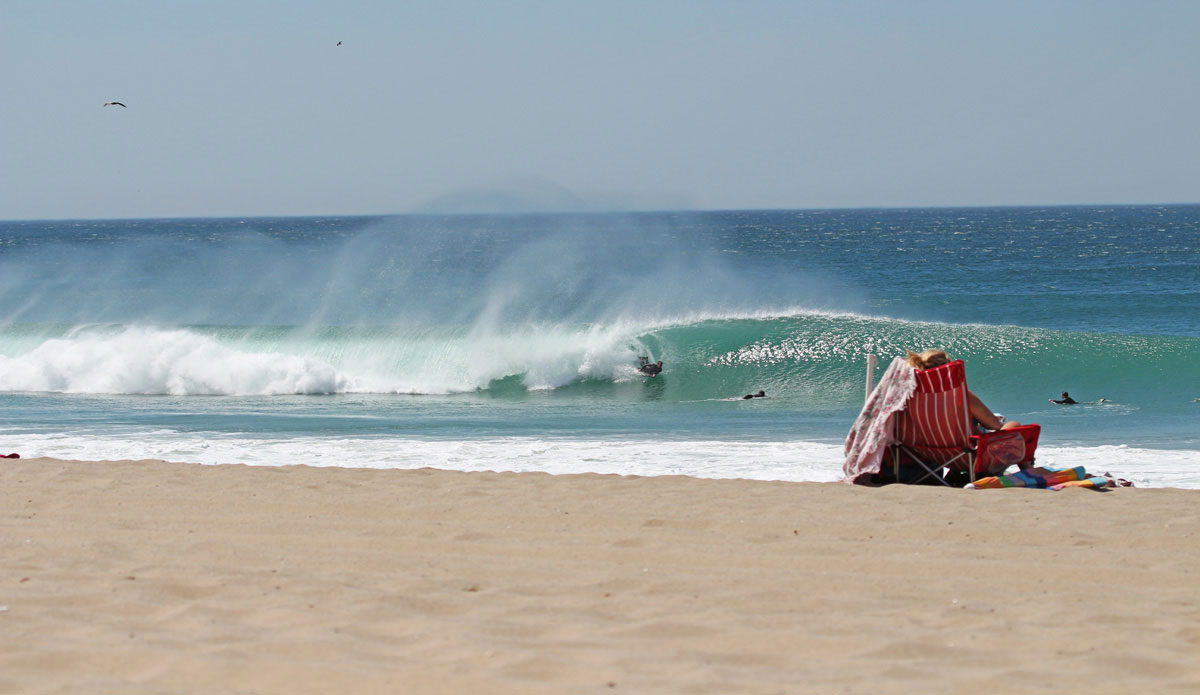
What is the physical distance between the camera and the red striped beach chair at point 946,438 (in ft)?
24.1

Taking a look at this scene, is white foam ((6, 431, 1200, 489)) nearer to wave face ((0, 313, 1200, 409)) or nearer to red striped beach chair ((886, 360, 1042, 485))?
red striped beach chair ((886, 360, 1042, 485))

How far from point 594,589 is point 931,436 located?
147 inches

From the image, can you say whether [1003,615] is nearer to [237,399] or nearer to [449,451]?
[449,451]

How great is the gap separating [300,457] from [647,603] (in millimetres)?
5928

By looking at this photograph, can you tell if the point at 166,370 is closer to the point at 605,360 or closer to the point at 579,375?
the point at 579,375

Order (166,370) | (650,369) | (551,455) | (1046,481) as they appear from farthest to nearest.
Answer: (166,370), (650,369), (551,455), (1046,481)

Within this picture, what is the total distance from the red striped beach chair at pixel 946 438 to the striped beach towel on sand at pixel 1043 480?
0.14m

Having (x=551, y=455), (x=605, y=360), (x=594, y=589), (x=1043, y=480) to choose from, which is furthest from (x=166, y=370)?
(x=594, y=589)

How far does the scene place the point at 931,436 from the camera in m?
7.49

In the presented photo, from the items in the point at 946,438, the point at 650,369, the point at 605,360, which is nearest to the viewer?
the point at 946,438

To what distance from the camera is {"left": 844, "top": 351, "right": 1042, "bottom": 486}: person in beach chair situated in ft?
24.2

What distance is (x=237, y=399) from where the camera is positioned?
16.6 meters

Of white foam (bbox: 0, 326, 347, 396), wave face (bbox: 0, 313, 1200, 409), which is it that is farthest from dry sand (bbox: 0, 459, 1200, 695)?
white foam (bbox: 0, 326, 347, 396)

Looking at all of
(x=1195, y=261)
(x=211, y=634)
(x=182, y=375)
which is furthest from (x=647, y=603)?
(x=1195, y=261)
